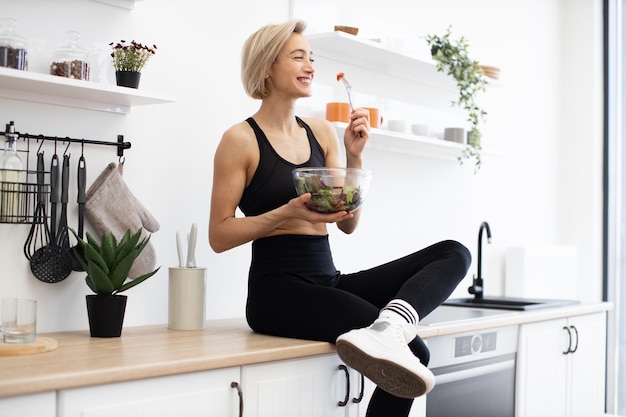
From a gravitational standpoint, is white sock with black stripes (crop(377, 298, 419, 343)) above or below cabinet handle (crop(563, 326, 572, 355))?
above

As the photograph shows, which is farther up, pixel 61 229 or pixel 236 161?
pixel 236 161

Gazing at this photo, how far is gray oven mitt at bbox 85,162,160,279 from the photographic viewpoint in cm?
213

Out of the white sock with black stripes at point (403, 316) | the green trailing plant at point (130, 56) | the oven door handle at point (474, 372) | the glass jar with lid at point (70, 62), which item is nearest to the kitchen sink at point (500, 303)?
the oven door handle at point (474, 372)

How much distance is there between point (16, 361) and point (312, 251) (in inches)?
35.4

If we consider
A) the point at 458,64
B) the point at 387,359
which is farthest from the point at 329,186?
the point at 458,64

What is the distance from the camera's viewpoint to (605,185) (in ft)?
14.2

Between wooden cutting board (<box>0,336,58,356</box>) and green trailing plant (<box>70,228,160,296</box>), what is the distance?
24 cm

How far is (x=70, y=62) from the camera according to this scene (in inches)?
78.7

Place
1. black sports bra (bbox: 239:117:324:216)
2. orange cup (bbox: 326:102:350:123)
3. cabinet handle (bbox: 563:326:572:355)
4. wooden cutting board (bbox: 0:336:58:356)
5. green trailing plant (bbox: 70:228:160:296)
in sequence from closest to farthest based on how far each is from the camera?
wooden cutting board (bbox: 0:336:58:356) < green trailing plant (bbox: 70:228:160:296) < black sports bra (bbox: 239:117:324:216) < orange cup (bbox: 326:102:350:123) < cabinet handle (bbox: 563:326:572:355)

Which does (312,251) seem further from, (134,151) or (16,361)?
(16,361)

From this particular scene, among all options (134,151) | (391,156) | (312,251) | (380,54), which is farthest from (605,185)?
(134,151)

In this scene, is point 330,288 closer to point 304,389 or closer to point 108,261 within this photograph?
point 304,389

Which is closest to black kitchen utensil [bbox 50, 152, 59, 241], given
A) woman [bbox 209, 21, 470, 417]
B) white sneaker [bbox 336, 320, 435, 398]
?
woman [bbox 209, 21, 470, 417]

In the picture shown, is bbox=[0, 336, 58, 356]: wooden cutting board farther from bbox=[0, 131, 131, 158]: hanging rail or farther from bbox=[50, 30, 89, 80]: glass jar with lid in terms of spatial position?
bbox=[50, 30, 89, 80]: glass jar with lid
